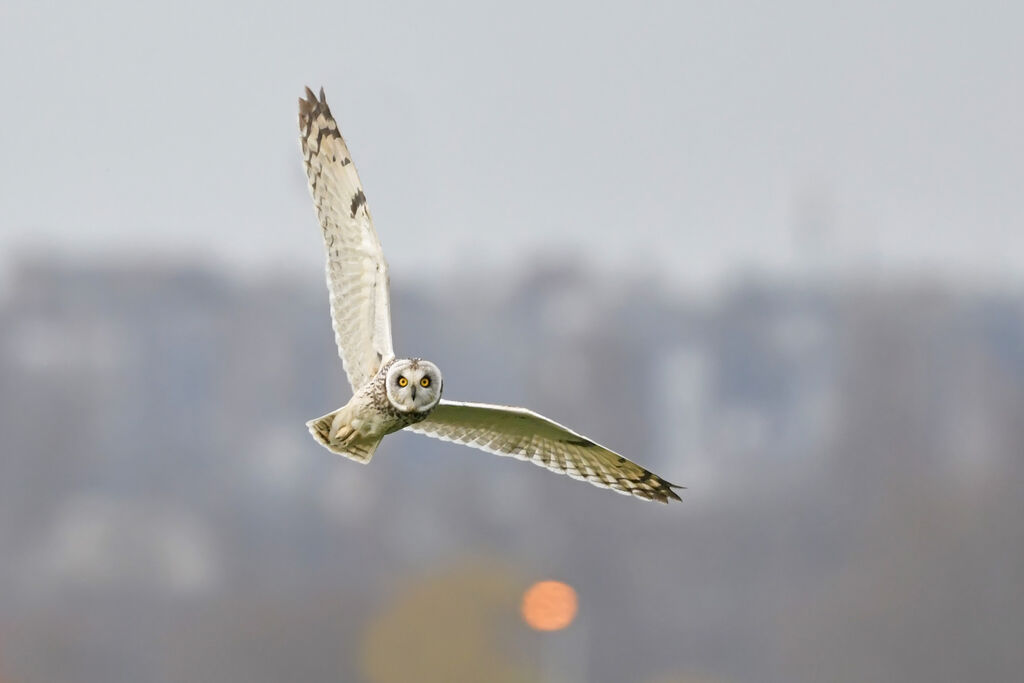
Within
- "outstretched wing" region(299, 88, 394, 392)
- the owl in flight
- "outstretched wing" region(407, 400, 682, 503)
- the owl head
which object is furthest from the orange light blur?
the owl head

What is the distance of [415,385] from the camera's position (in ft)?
26.3

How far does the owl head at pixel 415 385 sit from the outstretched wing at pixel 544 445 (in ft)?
1.83

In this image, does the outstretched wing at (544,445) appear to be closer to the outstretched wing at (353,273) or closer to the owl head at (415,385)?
the outstretched wing at (353,273)

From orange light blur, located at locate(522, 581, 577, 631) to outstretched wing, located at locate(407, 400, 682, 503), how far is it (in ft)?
28.9

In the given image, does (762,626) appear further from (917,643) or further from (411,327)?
(411,327)

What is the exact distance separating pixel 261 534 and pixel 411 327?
19.4 feet

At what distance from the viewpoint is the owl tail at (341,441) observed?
8414 millimetres

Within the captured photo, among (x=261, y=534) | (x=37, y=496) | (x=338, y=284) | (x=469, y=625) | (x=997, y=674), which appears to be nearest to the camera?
(x=338, y=284)

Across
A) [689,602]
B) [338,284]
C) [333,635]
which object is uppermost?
[338,284]

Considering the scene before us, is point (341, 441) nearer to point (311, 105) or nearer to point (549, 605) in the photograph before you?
point (311, 105)

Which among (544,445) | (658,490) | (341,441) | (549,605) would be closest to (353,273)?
(341,441)

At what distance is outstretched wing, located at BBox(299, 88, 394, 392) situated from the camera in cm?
855

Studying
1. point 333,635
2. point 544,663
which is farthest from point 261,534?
point 544,663

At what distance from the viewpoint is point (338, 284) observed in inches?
340
